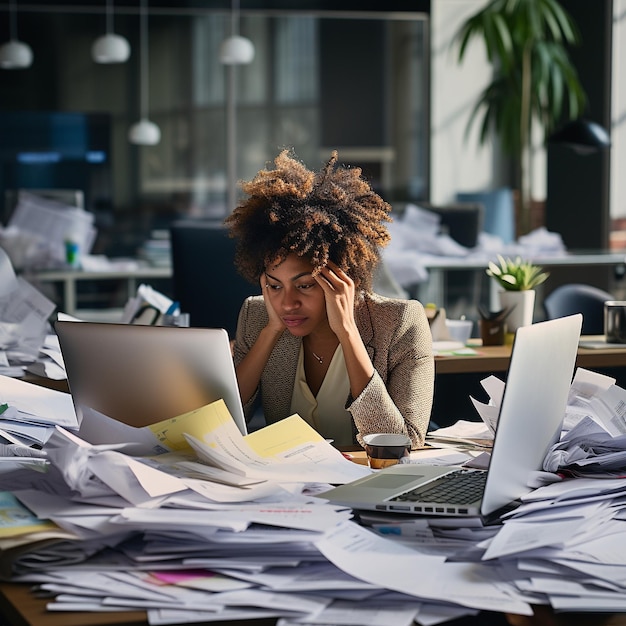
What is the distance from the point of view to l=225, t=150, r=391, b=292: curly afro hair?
2.35m

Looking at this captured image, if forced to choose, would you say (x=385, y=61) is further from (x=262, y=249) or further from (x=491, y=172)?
(x=262, y=249)

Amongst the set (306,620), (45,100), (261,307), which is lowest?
(306,620)

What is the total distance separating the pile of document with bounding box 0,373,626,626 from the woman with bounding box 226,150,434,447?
29.1 inches

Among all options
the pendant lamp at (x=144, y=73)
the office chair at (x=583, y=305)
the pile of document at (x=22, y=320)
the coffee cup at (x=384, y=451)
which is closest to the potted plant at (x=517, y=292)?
the office chair at (x=583, y=305)

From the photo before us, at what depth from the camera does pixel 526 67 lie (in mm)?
7930

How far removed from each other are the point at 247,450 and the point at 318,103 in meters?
7.47

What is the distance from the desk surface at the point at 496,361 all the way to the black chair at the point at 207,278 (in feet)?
3.42

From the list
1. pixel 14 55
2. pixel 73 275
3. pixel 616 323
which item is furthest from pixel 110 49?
pixel 616 323

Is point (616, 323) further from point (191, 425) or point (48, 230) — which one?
point (48, 230)

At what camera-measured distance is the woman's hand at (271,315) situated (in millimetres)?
2416

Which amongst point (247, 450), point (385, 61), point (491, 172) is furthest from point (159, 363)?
point (491, 172)

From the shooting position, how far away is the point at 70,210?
5891 mm

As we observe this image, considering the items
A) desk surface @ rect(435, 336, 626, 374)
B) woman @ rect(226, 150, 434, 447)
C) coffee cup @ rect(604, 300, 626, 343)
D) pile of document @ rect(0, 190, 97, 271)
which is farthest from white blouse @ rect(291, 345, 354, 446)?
pile of document @ rect(0, 190, 97, 271)

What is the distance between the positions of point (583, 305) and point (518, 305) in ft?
2.53
